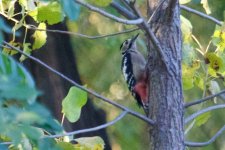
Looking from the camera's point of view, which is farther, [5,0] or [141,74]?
[141,74]

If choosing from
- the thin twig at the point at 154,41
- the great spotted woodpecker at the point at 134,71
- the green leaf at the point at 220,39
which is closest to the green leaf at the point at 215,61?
the green leaf at the point at 220,39

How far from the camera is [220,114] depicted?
4.87 m

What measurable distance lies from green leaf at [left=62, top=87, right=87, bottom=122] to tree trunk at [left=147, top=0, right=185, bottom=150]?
26 cm

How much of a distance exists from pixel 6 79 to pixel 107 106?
12.4ft

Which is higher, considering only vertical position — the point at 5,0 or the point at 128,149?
the point at 5,0

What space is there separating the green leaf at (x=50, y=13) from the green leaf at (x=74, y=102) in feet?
0.86

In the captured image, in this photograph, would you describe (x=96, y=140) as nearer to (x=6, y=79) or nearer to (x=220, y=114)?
(x=6, y=79)

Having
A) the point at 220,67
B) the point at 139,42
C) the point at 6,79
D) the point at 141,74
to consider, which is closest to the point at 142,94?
the point at 141,74

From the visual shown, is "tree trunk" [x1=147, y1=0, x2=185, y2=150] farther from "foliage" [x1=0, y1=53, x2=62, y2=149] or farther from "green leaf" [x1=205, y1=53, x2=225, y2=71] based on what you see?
"foliage" [x1=0, y1=53, x2=62, y2=149]

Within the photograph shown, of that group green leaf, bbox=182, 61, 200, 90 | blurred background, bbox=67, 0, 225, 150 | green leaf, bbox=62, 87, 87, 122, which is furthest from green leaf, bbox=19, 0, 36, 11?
blurred background, bbox=67, 0, 225, 150

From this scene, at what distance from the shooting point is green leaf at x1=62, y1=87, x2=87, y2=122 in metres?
2.72

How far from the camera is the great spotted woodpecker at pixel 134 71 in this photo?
325 centimetres

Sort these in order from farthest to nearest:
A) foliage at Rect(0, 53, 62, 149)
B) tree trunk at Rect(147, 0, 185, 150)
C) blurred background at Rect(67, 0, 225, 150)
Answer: blurred background at Rect(67, 0, 225, 150) < tree trunk at Rect(147, 0, 185, 150) < foliage at Rect(0, 53, 62, 149)

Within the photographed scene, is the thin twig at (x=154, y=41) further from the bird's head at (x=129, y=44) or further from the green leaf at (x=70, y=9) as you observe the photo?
the bird's head at (x=129, y=44)
